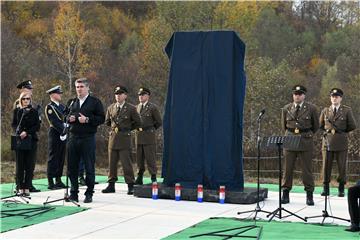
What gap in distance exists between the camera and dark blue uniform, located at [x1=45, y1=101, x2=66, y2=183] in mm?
11281

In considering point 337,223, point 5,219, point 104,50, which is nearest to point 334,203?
point 337,223

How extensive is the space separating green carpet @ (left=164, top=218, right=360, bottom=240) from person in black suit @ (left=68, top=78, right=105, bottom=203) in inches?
97.7

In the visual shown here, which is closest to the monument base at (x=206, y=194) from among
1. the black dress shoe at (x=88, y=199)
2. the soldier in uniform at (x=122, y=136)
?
the soldier in uniform at (x=122, y=136)

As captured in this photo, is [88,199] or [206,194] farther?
[206,194]

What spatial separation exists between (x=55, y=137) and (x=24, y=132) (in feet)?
4.91

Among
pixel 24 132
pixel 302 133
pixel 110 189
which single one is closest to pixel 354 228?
pixel 302 133

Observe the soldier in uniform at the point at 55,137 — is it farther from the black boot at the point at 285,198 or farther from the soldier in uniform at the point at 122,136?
the black boot at the point at 285,198

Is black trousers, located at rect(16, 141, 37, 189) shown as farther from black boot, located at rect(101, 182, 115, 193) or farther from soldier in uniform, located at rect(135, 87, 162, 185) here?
soldier in uniform, located at rect(135, 87, 162, 185)

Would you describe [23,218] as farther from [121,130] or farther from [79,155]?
[121,130]

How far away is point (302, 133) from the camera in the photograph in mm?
9508

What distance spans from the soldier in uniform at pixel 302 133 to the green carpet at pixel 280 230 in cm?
208

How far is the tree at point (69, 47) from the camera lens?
29344 mm

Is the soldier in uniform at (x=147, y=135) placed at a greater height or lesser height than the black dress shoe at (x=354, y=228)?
greater

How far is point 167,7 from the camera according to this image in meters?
31.9
